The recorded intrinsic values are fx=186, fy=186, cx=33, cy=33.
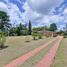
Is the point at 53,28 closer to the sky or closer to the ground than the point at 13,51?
closer to the sky

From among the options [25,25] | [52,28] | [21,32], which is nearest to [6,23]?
[25,25]

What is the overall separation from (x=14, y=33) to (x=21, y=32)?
3.16 m

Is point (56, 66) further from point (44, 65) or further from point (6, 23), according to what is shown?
point (6, 23)

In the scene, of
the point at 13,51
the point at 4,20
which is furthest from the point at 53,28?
the point at 13,51

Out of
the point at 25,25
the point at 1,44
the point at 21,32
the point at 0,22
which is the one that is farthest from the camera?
the point at 25,25

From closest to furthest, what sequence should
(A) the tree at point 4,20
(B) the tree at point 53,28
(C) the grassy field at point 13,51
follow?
(C) the grassy field at point 13,51, (A) the tree at point 4,20, (B) the tree at point 53,28

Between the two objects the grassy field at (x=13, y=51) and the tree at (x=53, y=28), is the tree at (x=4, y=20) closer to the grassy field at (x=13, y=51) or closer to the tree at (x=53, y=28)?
the tree at (x=53, y=28)

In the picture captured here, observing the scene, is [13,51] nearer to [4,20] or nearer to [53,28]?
[4,20]

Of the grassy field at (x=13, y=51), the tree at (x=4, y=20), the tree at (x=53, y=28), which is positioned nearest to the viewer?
the grassy field at (x=13, y=51)

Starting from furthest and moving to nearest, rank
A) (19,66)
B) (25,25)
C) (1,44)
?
(25,25) → (1,44) → (19,66)

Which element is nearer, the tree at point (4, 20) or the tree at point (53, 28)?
the tree at point (4, 20)

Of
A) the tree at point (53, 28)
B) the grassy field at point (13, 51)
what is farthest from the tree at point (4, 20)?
the grassy field at point (13, 51)

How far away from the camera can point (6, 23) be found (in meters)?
95.8

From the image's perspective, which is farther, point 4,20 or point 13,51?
point 4,20
